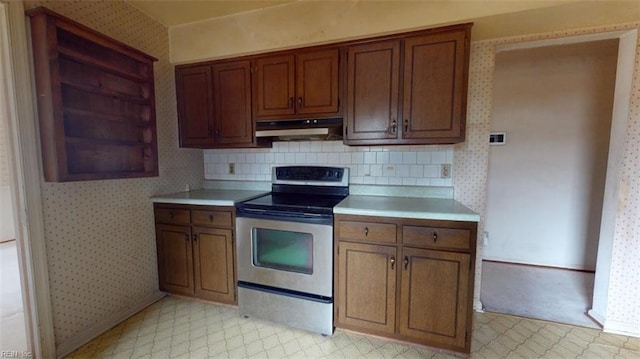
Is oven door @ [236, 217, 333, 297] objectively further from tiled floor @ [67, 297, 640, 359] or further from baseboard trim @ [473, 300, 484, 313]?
baseboard trim @ [473, 300, 484, 313]

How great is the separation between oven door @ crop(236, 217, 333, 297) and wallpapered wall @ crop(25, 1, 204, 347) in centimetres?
93

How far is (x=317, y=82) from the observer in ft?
6.81

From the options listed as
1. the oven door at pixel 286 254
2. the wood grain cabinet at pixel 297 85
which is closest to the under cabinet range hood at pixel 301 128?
the wood grain cabinet at pixel 297 85

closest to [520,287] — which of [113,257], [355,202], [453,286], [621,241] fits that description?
[621,241]

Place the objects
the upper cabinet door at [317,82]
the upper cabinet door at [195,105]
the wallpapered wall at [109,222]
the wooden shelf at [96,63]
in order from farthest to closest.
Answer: the upper cabinet door at [195,105] → the upper cabinet door at [317,82] → the wallpapered wall at [109,222] → the wooden shelf at [96,63]

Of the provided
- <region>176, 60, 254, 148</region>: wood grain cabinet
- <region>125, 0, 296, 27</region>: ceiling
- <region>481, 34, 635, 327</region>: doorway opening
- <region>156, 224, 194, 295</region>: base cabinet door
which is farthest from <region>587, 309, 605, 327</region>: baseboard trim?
<region>125, 0, 296, 27</region>: ceiling

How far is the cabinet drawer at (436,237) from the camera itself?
159 centimetres

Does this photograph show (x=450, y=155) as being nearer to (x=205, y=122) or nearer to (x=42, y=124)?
(x=205, y=122)

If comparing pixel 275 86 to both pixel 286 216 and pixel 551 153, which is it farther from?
pixel 551 153

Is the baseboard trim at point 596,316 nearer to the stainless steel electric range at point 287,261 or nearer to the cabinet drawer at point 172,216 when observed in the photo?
the stainless steel electric range at point 287,261

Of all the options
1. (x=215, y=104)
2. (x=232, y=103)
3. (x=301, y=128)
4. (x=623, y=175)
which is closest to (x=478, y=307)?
(x=623, y=175)

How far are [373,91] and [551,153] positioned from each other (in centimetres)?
258

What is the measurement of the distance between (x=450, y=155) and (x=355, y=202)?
37.1 inches

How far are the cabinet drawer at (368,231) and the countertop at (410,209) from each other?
78mm
